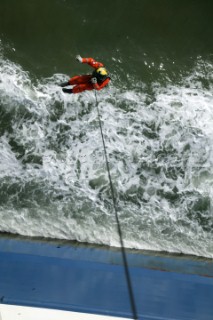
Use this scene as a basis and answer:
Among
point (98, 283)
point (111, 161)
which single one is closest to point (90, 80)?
point (111, 161)

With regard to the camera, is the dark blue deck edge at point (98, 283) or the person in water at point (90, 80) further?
the person in water at point (90, 80)

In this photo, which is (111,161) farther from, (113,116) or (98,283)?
(98,283)

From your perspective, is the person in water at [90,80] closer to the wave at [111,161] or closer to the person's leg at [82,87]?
the person's leg at [82,87]

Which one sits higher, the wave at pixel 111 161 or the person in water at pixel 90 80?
the person in water at pixel 90 80

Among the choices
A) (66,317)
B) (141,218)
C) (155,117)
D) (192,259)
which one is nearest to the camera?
(66,317)

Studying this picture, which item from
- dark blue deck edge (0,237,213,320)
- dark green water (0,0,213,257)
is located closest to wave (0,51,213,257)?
dark green water (0,0,213,257)

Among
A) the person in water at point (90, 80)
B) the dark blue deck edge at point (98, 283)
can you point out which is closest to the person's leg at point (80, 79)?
the person in water at point (90, 80)

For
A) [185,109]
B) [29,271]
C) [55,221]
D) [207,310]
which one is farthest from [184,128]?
[29,271]

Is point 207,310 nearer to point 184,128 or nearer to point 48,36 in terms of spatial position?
point 184,128
